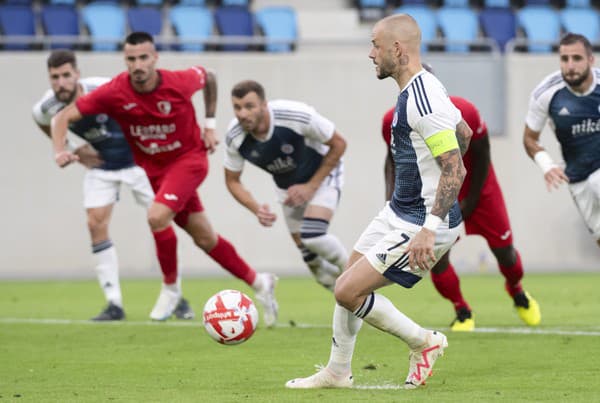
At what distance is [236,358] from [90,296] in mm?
6911

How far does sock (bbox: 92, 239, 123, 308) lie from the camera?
1148cm

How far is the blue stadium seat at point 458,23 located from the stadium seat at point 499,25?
0.18 meters

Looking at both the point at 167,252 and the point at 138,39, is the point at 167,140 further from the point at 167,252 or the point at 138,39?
the point at 167,252

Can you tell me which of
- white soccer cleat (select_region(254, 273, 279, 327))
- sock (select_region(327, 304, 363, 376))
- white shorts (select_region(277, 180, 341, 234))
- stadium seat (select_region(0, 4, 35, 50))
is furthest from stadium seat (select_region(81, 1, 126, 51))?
sock (select_region(327, 304, 363, 376))

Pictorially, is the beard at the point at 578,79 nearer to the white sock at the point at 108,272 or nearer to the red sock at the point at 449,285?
the red sock at the point at 449,285

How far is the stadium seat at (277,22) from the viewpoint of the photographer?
21.6 meters

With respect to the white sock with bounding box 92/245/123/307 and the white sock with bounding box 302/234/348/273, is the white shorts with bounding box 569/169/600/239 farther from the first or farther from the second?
the white sock with bounding box 92/245/123/307

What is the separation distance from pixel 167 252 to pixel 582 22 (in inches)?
539

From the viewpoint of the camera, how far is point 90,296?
49.3 feet

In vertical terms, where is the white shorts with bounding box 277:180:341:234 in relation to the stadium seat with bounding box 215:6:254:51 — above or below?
above

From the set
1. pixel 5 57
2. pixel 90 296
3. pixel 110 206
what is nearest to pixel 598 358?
pixel 110 206

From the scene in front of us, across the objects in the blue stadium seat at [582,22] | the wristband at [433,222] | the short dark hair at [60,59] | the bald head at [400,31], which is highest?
the bald head at [400,31]

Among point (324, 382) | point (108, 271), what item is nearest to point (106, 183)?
point (108, 271)

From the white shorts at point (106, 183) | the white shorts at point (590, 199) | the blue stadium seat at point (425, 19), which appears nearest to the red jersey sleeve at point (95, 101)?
the white shorts at point (106, 183)
